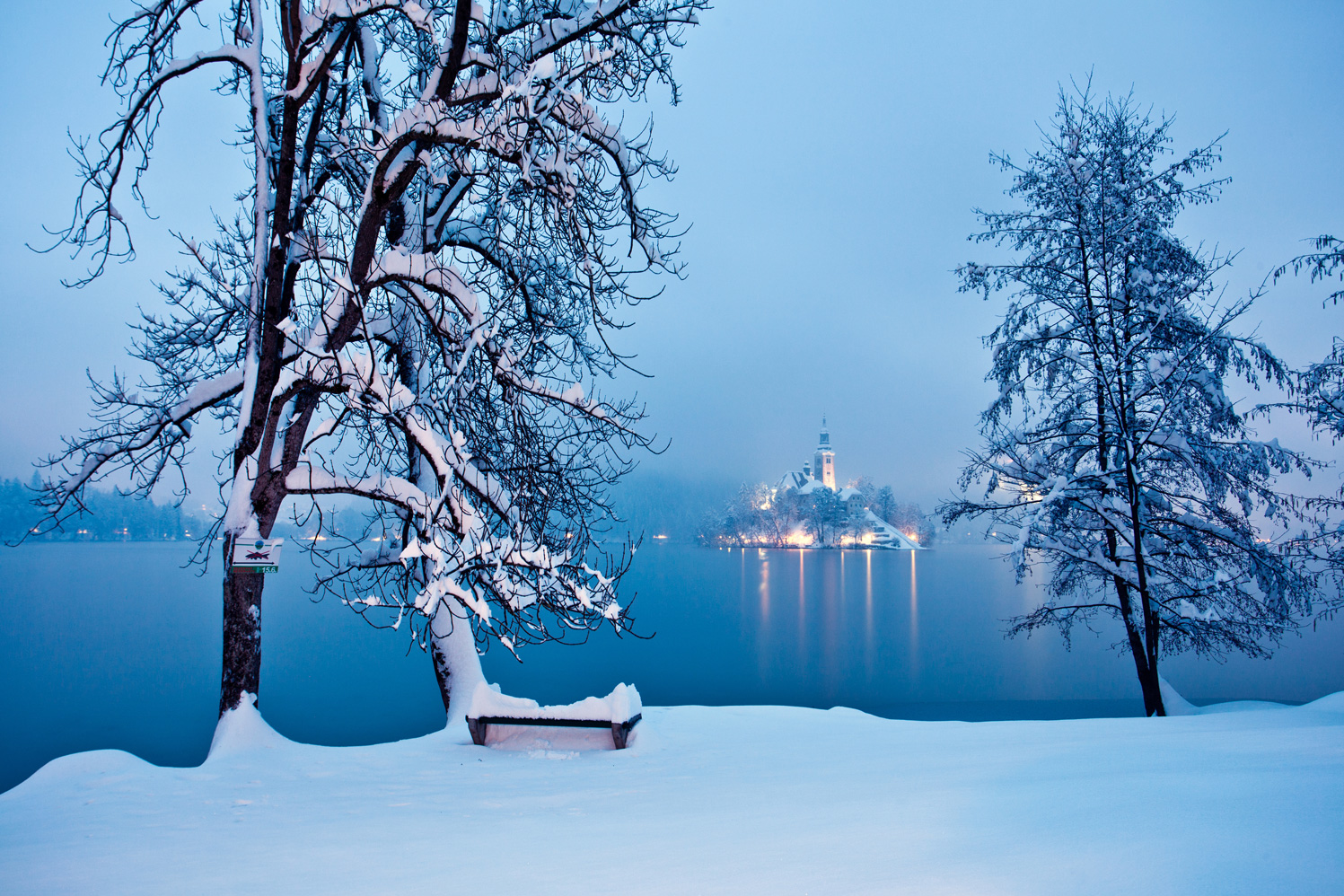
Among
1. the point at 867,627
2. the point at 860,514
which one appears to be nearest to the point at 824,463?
the point at 860,514

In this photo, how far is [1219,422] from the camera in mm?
10500

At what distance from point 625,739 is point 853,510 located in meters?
116

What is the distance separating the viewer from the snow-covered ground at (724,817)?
2.53 m

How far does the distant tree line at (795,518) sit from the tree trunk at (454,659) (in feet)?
356

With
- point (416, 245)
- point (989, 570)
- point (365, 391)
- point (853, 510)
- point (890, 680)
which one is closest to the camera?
point (365, 391)

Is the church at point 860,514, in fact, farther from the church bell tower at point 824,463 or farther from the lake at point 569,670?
the lake at point 569,670

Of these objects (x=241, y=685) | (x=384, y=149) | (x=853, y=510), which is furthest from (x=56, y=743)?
(x=853, y=510)

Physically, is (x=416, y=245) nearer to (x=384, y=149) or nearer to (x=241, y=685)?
(x=384, y=149)

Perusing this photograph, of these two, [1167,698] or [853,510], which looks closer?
[1167,698]

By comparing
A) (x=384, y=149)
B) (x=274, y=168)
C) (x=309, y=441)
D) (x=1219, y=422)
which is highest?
(x=274, y=168)

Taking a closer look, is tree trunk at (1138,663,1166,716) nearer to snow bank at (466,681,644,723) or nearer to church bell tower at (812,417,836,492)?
snow bank at (466,681,644,723)

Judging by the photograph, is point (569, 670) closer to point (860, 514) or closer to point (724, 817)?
point (724, 817)

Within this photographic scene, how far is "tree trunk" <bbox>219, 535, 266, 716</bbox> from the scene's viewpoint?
5891 mm

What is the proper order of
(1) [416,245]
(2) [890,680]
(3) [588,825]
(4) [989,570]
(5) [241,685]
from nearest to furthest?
(3) [588,825]
(5) [241,685]
(1) [416,245]
(2) [890,680]
(4) [989,570]
